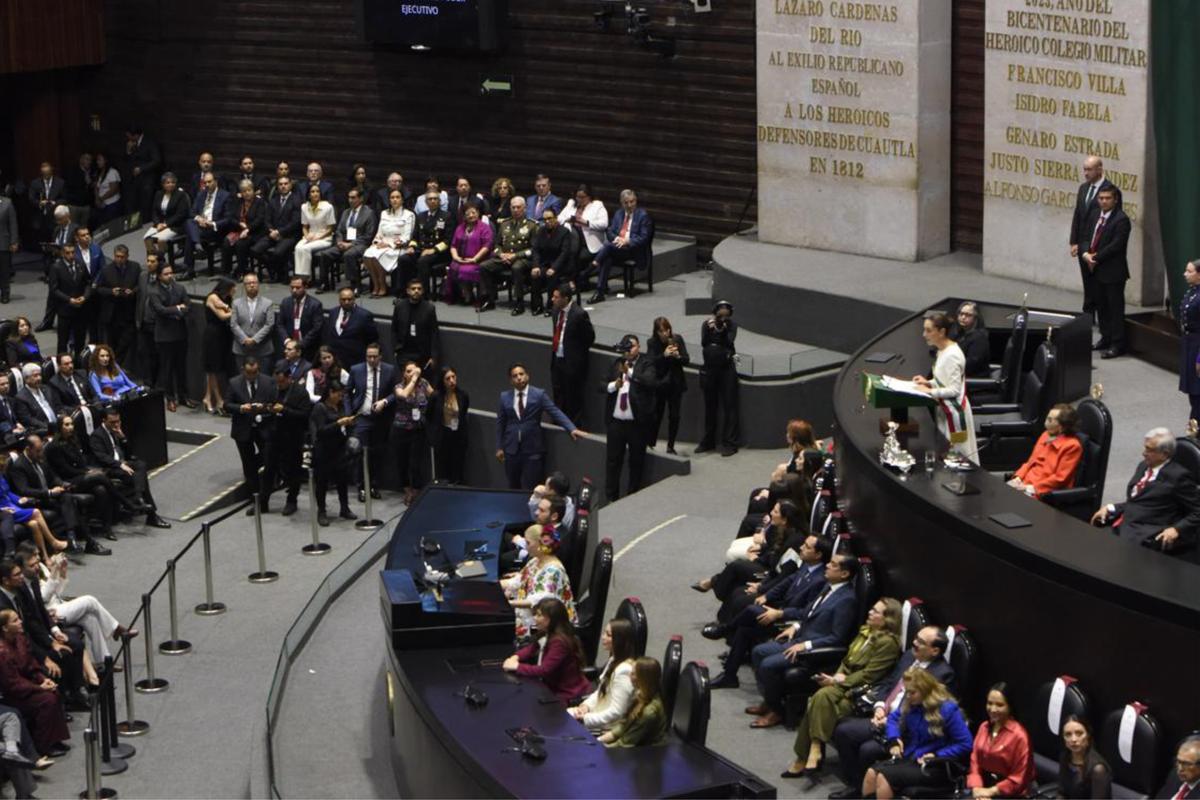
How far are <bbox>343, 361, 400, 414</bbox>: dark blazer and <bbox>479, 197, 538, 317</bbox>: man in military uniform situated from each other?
6.92 ft

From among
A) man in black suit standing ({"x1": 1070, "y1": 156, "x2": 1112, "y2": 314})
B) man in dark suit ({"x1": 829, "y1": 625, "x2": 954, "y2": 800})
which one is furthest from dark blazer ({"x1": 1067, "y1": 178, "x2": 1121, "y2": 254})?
man in dark suit ({"x1": 829, "y1": 625, "x2": 954, "y2": 800})

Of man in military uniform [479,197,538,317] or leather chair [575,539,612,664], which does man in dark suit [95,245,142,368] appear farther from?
leather chair [575,539,612,664]

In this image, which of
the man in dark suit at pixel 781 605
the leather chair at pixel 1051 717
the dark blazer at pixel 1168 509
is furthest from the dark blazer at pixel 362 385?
the leather chair at pixel 1051 717

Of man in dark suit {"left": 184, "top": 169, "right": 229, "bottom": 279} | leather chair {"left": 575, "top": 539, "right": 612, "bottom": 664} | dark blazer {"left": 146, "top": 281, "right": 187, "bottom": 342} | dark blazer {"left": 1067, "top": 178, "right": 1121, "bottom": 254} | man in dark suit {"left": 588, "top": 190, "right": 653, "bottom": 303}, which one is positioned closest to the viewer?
leather chair {"left": 575, "top": 539, "right": 612, "bottom": 664}

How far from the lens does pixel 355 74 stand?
85.0ft

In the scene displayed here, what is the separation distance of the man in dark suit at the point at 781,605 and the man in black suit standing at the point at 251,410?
298 inches

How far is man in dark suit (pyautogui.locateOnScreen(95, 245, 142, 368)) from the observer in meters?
22.5

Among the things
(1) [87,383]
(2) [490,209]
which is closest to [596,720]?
(1) [87,383]

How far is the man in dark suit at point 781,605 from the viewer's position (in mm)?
13023

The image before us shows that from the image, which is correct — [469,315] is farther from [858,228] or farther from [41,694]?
[41,694]

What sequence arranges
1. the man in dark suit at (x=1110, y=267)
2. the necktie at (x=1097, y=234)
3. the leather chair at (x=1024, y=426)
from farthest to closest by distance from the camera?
the necktie at (x=1097, y=234), the man in dark suit at (x=1110, y=267), the leather chair at (x=1024, y=426)

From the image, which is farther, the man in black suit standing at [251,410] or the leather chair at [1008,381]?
the man in black suit standing at [251,410]

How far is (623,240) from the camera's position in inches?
861

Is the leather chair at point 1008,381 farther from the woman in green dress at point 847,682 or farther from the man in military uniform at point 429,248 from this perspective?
the man in military uniform at point 429,248
